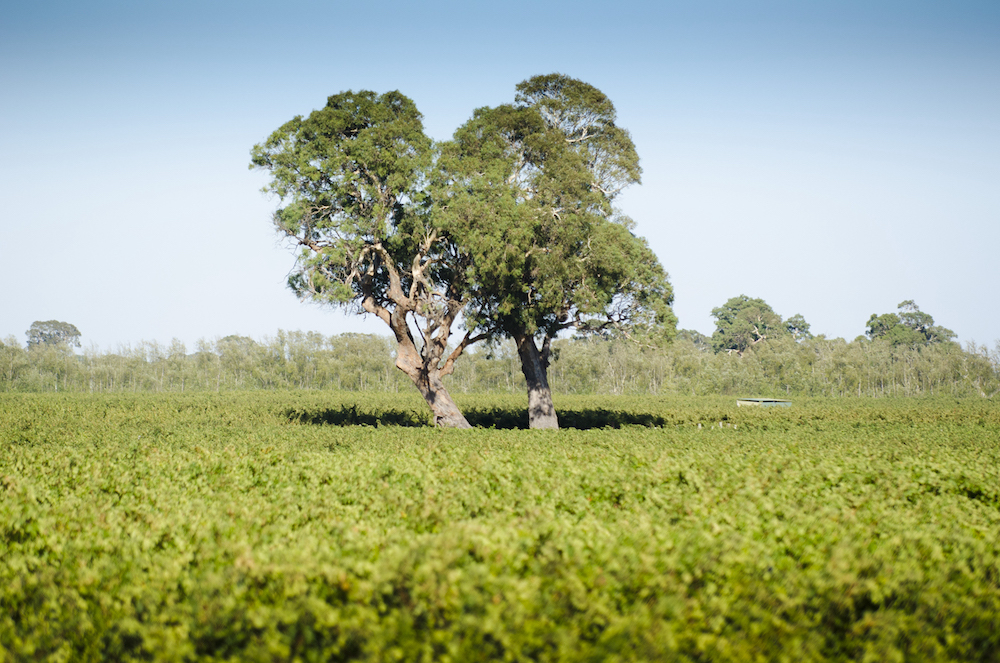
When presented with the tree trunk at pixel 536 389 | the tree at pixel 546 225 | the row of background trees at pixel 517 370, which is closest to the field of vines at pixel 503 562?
the tree at pixel 546 225

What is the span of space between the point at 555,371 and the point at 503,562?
73254 mm

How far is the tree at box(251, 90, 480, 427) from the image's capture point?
21109 millimetres

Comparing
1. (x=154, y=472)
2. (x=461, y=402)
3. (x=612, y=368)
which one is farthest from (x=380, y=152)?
(x=612, y=368)

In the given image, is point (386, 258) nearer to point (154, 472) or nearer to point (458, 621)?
point (154, 472)

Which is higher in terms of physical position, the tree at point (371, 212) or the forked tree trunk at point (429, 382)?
the tree at point (371, 212)

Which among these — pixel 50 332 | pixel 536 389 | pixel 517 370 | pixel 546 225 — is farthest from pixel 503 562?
pixel 50 332

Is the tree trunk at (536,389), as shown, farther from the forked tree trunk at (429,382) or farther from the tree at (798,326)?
the tree at (798,326)

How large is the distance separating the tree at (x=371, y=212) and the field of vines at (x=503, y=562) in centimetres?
1273

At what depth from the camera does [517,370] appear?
77312mm

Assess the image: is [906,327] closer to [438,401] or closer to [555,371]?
[555,371]

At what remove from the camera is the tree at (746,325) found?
112375mm

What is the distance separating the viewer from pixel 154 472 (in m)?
9.07

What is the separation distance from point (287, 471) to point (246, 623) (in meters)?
5.41

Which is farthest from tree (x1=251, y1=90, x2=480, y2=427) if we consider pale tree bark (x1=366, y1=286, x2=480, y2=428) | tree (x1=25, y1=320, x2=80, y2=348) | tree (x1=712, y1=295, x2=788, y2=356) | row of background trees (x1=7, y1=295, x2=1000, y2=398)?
tree (x1=25, y1=320, x2=80, y2=348)
